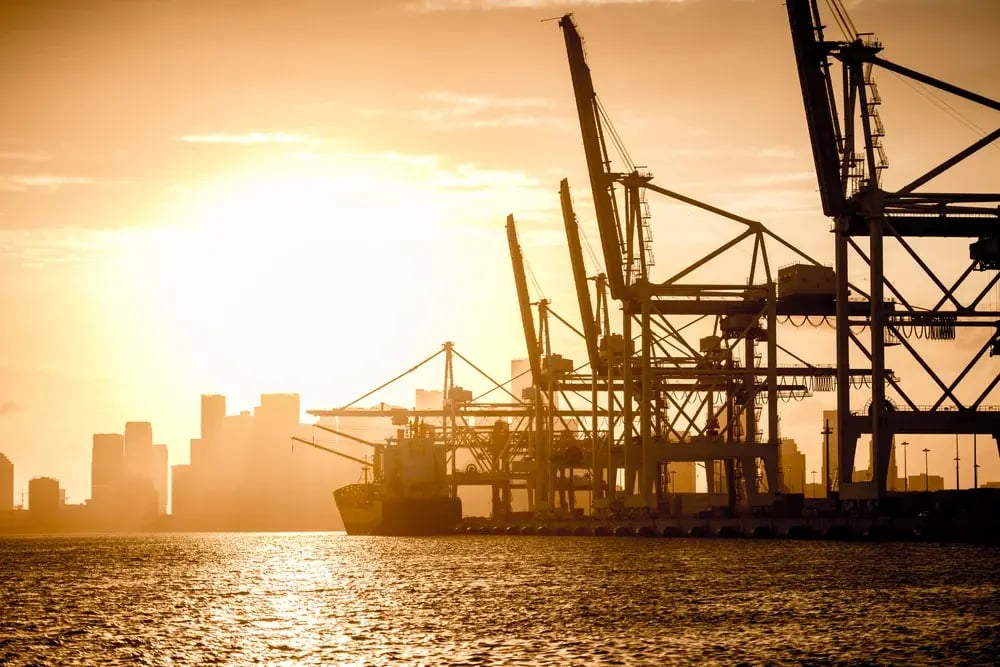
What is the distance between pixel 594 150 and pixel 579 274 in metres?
21.8

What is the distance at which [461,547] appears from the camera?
103938 millimetres

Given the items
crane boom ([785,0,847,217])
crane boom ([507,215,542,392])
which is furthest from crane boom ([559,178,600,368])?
crane boom ([785,0,847,217])

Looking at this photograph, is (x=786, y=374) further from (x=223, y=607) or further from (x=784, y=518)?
(x=223, y=607)

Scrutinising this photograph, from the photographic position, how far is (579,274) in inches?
4897

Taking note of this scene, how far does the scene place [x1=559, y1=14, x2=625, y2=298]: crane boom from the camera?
102500 millimetres

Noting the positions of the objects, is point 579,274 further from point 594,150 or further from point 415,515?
point 415,515

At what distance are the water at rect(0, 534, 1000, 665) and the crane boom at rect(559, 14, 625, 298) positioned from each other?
31.1 m

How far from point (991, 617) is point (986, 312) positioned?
41333 mm

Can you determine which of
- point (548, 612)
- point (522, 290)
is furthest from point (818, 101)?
point (522, 290)

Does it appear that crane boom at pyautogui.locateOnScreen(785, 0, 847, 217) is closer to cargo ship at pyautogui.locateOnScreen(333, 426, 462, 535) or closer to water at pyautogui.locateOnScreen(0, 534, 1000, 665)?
water at pyautogui.locateOnScreen(0, 534, 1000, 665)

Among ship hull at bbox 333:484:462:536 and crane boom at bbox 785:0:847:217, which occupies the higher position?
crane boom at bbox 785:0:847:217

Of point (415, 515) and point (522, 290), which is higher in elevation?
point (522, 290)

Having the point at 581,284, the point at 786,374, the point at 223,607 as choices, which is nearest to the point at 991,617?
the point at 223,607

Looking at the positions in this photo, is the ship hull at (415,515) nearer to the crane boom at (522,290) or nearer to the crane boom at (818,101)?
the crane boom at (522,290)
